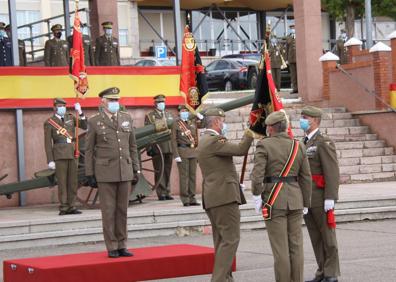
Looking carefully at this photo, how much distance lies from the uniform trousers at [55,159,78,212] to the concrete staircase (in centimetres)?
538

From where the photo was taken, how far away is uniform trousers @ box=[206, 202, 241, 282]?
33.3 ft

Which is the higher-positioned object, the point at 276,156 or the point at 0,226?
the point at 276,156

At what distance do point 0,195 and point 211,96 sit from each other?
11.9 metres

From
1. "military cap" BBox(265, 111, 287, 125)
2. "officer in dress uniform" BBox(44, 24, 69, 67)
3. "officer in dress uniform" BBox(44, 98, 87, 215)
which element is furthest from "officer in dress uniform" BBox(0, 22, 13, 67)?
"military cap" BBox(265, 111, 287, 125)

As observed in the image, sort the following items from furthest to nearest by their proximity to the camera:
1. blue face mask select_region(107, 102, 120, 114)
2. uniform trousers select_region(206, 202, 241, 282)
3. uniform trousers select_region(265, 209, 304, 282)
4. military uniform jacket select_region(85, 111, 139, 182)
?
1. blue face mask select_region(107, 102, 120, 114)
2. military uniform jacket select_region(85, 111, 139, 182)
3. uniform trousers select_region(206, 202, 241, 282)
4. uniform trousers select_region(265, 209, 304, 282)

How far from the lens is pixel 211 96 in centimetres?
2905

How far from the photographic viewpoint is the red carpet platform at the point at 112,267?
10.6 m

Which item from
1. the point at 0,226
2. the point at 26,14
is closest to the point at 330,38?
the point at 26,14

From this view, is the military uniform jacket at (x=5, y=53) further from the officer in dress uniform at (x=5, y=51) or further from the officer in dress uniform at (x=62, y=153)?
the officer in dress uniform at (x=62, y=153)

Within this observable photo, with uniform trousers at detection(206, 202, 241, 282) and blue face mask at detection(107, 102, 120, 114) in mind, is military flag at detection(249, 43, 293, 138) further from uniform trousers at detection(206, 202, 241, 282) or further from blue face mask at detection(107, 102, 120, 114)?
blue face mask at detection(107, 102, 120, 114)

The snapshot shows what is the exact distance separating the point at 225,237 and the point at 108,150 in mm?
2535

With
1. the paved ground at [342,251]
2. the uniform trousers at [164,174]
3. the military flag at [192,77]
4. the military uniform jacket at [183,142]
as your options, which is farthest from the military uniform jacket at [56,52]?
the paved ground at [342,251]

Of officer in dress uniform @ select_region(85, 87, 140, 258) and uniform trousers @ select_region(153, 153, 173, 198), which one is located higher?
officer in dress uniform @ select_region(85, 87, 140, 258)

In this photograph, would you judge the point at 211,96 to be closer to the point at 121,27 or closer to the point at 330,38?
the point at 121,27
